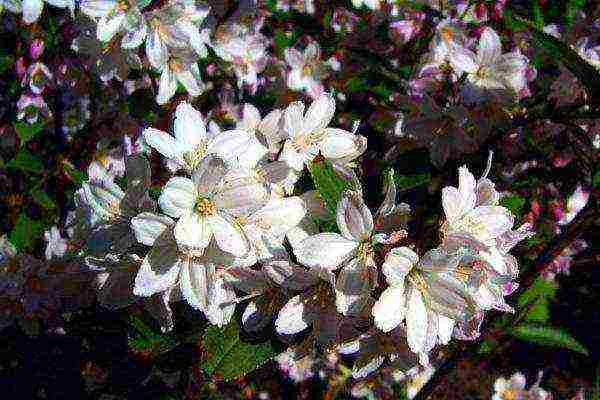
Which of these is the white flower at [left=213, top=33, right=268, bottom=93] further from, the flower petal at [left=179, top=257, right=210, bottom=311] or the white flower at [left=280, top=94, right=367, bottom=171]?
the flower petal at [left=179, top=257, right=210, bottom=311]

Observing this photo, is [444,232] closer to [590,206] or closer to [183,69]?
[590,206]

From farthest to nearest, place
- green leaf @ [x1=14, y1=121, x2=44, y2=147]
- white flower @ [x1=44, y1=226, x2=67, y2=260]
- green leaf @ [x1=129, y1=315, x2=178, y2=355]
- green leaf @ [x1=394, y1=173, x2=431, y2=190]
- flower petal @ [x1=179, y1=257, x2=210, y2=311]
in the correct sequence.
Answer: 1. green leaf @ [x1=14, y1=121, x2=44, y2=147]
2. green leaf @ [x1=394, y1=173, x2=431, y2=190]
3. white flower @ [x1=44, y1=226, x2=67, y2=260]
4. green leaf @ [x1=129, y1=315, x2=178, y2=355]
5. flower petal @ [x1=179, y1=257, x2=210, y2=311]

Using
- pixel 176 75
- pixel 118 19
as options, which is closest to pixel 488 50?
pixel 176 75

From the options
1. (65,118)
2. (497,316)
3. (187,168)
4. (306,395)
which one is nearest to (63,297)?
(187,168)

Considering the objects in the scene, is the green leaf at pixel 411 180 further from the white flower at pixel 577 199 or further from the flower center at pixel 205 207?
the flower center at pixel 205 207

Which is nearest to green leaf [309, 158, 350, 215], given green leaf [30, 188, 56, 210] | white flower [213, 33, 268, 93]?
white flower [213, 33, 268, 93]
